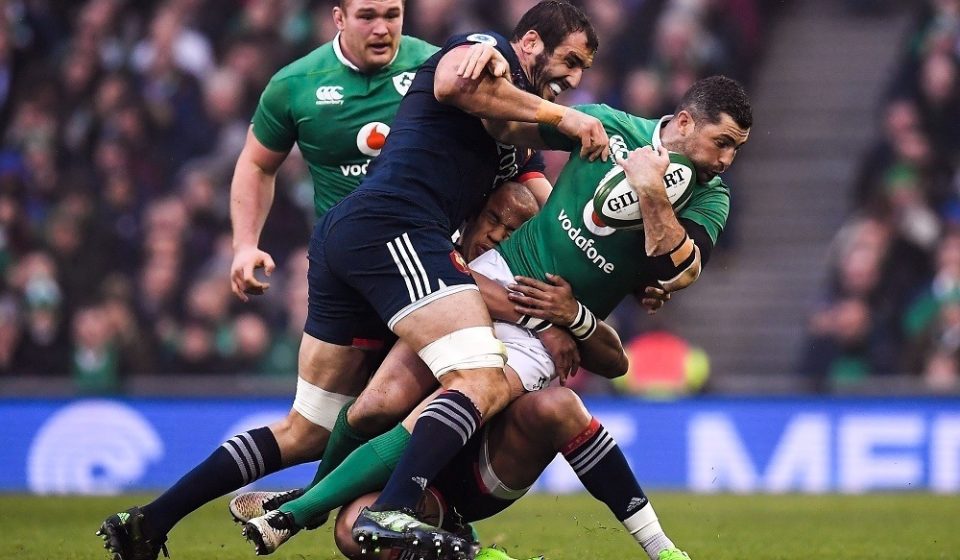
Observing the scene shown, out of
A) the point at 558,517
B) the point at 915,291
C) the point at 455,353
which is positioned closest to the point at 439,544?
the point at 455,353

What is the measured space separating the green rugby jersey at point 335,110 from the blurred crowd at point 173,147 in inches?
229

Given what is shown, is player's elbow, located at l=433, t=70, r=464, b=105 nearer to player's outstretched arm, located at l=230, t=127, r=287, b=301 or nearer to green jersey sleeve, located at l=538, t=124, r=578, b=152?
green jersey sleeve, located at l=538, t=124, r=578, b=152

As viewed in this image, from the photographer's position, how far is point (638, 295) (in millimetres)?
6188

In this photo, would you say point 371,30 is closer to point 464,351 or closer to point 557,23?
point 557,23

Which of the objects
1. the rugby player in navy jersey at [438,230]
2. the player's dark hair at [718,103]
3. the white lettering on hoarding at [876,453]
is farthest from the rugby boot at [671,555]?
the white lettering on hoarding at [876,453]

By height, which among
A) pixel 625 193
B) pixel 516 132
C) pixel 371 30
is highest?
pixel 371 30

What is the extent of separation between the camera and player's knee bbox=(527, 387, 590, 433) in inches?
225

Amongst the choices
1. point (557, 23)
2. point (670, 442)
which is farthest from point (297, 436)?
point (670, 442)

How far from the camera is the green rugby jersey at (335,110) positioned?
279 inches

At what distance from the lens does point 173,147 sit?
47.3 ft

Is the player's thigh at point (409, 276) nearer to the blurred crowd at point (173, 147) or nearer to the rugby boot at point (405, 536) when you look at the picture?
the rugby boot at point (405, 536)

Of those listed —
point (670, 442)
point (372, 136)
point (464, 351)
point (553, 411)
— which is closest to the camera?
point (464, 351)

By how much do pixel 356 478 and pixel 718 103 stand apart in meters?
2.00

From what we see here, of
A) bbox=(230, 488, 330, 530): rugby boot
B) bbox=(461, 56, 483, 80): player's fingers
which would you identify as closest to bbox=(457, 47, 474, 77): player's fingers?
bbox=(461, 56, 483, 80): player's fingers
